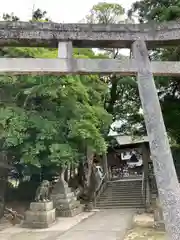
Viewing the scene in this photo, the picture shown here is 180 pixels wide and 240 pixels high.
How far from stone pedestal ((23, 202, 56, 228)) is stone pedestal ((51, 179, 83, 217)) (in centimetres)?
190

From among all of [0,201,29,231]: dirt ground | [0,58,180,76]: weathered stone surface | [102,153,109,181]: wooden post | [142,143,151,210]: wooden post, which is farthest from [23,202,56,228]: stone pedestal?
[102,153,109,181]: wooden post

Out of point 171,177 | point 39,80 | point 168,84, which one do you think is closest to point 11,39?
point 171,177

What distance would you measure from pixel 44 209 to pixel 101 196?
24.2ft

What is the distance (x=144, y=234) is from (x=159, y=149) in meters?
6.39

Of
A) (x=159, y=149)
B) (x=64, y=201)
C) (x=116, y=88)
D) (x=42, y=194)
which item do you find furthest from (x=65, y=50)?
(x=116, y=88)

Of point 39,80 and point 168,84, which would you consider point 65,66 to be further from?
point 168,84

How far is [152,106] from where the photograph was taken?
5215 mm

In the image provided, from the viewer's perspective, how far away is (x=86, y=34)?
222 inches

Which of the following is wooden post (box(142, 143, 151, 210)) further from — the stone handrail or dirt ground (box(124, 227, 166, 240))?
dirt ground (box(124, 227, 166, 240))

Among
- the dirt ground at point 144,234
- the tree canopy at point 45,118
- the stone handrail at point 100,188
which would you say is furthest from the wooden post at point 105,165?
the dirt ground at point 144,234

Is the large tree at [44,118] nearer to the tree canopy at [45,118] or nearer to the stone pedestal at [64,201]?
the tree canopy at [45,118]

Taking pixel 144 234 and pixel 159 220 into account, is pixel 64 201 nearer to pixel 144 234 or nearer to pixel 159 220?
pixel 159 220

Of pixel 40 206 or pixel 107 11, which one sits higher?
pixel 107 11

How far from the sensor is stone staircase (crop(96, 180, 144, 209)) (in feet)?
57.7
